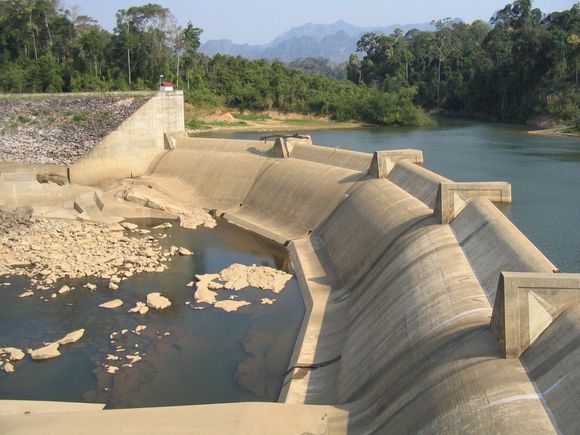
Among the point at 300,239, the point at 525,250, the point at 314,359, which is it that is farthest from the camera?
the point at 300,239

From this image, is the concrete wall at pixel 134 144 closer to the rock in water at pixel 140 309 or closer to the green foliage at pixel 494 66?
A: the rock in water at pixel 140 309

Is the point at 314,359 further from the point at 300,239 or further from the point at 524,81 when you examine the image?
the point at 524,81

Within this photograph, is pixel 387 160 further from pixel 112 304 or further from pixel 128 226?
pixel 112 304

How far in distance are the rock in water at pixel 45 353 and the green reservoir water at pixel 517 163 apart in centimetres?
1257

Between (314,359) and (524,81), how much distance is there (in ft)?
192

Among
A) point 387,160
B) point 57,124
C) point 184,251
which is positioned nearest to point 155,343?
point 184,251

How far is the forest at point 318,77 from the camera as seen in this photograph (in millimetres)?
52781

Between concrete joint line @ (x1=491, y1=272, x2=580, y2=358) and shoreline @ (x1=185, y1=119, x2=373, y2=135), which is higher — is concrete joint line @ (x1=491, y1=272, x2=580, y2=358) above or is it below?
above

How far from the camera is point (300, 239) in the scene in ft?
76.0

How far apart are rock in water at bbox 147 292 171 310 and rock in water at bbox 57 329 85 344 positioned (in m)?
2.18

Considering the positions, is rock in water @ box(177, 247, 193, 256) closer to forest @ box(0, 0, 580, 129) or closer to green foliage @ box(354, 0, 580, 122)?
forest @ box(0, 0, 580, 129)

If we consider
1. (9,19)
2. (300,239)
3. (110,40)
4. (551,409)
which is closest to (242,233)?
(300,239)

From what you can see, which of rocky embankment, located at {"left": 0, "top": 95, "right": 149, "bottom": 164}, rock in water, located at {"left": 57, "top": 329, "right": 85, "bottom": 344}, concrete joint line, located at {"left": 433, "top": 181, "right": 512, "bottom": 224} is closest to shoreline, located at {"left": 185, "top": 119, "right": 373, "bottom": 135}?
rocky embankment, located at {"left": 0, "top": 95, "right": 149, "bottom": 164}

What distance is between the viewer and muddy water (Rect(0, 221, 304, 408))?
13312 mm
